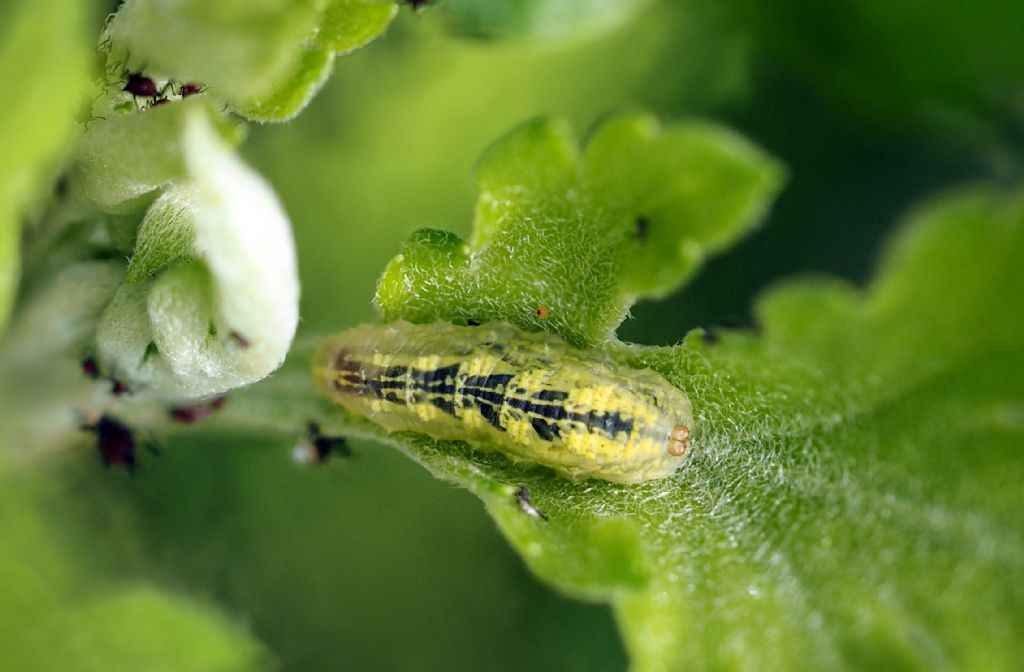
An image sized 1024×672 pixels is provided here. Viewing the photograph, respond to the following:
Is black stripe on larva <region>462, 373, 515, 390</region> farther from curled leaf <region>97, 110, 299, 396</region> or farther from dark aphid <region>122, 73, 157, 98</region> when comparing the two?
dark aphid <region>122, 73, 157, 98</region>

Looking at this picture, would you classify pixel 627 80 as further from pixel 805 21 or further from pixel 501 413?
pixel 501 413

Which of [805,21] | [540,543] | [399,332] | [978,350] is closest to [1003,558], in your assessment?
[978,350]

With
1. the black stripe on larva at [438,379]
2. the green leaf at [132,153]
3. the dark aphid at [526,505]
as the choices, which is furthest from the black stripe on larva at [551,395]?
the green leaf at [132,153]

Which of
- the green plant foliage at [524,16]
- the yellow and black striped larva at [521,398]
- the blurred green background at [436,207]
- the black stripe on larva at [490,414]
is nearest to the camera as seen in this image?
the yellow and black striped larva at [521,398]

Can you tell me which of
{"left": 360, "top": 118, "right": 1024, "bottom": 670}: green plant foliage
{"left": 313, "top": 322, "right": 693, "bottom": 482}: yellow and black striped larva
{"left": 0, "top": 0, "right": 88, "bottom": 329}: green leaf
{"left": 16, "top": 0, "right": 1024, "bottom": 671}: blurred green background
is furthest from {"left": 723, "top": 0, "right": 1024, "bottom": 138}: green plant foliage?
{"left": 0, "top": 0, "right": 88, "bottom": 329}: green leaf

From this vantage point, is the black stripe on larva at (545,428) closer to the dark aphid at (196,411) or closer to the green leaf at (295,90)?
the dark aphid at (196,411)

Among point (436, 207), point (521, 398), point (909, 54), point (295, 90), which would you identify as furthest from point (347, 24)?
point (909, 54)

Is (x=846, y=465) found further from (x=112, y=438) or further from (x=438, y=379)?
(x=112, y=438)

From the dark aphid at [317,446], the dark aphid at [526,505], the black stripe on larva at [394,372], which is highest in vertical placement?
the dark aphid at [526,505]
